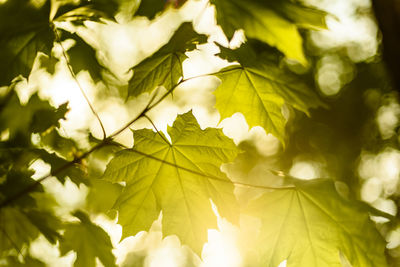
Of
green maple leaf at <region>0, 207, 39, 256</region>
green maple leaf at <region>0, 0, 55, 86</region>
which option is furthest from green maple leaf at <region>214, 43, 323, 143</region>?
green maple leaf at <region>0, 207, 39, 256</region>

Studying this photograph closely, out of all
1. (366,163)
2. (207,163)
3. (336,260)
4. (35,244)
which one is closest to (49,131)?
(35,244)

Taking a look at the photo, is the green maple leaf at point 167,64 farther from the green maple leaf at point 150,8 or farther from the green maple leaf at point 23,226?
the green maple leaf at point 23,226

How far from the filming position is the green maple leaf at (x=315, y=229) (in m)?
1.30

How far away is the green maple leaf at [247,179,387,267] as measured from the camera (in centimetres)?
130

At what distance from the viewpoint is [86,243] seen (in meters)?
1.88

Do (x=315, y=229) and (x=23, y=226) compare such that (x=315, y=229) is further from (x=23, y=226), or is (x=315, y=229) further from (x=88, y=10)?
(x=23, y=226)

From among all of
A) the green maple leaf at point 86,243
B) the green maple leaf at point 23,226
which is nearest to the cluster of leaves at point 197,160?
the green maple leaf at point 23,226

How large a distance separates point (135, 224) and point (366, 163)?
1161 centimetres

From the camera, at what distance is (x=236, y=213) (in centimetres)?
133

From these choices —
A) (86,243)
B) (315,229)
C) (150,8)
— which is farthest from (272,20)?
(86,243)

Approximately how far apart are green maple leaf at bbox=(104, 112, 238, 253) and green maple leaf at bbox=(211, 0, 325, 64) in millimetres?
461

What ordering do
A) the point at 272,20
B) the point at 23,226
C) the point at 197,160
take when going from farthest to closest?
1. the point at 23,226
2. the point at 197,160
3. the point at 272,20

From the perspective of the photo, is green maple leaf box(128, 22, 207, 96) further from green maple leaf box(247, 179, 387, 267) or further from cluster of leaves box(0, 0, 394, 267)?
green maple leaf box(247, 179, 387, 267)

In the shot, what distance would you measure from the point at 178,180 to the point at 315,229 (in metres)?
0.66
